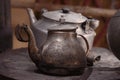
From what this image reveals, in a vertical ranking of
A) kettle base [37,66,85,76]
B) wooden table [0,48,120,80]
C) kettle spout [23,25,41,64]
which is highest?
kettle spout [23,25,41,64]

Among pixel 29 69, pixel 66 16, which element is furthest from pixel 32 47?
pixel 66 16

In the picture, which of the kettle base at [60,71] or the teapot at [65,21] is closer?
the kettle base at [60,71]

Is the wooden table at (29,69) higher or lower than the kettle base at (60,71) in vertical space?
lower

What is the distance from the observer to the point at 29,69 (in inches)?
48.0

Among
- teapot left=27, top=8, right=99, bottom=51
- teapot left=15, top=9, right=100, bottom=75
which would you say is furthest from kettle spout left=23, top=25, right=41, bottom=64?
teapot left=27, top=8, right=99, bottom=51

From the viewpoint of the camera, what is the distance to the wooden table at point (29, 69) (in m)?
1.12

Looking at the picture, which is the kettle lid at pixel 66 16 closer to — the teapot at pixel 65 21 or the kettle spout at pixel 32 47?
the teapot at pixel 65 21

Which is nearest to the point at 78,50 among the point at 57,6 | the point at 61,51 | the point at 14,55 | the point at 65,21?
the point at 61,51

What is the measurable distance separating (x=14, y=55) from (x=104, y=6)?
1942 mm

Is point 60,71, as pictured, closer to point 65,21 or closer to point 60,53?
point 60,53

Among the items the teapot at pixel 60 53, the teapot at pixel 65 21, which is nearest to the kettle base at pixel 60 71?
the teapot at pixel 60 53

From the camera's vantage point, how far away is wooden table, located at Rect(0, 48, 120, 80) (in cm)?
112

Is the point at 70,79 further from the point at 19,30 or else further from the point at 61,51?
the point at 19,30

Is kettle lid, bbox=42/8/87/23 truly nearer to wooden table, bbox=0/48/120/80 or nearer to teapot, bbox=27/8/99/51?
teapot, bbox=27/8/99/51
